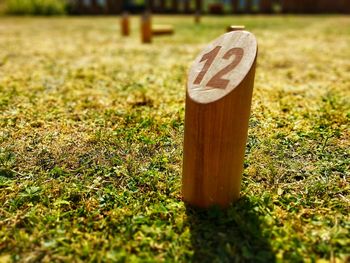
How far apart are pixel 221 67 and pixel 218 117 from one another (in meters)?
0.35

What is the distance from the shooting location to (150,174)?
2934 millimetres

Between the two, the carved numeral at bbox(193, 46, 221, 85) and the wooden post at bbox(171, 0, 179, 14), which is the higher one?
the wooden post at bbox(171, 0, 179, 14)

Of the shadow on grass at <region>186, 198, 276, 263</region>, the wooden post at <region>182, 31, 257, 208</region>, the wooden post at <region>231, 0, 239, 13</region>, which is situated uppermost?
the wooden post at <region>231, 0, 239, 13</region>

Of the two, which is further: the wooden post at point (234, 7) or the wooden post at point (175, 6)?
the wooden post at point (175, 6)

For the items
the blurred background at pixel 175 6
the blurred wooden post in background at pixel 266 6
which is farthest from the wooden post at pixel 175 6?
the blurred wooden post in background at pixel 266 6

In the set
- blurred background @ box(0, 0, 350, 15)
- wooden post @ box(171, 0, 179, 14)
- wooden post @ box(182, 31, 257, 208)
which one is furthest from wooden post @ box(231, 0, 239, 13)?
wooden post @ box(182, 31, 257, 208)

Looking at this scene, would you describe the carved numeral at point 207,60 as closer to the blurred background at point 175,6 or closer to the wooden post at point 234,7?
the blurred background at point 175,6

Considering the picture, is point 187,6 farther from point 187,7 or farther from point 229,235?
point 229,235

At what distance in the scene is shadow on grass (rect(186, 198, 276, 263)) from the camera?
209 centimetres

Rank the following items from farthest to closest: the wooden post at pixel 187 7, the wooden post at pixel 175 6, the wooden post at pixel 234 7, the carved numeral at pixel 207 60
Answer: the wooden post at pixel 175 6 < the wooden post at pixel 187 7 < the wooden post at pixel 234 7 < the carved numeral at pixel 207 60

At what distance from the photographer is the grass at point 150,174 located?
7.14ft

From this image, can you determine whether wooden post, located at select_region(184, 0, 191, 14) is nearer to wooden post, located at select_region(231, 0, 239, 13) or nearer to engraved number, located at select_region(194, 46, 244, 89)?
wooden post, located at select_region(231, 0, 239, 13)

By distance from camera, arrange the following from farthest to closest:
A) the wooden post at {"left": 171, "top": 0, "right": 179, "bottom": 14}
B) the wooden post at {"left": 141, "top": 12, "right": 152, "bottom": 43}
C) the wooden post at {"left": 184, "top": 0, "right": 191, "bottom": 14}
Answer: the wooden post at {"left": 171, "top": 0, "right": 179, "bottom": 14}
the wooden post at {"left": 184, "top": 0, "right": 191, "bottom": 14}
the wooden post at {"left": 141, "top": 12, "right": 152, "bottom": 43}

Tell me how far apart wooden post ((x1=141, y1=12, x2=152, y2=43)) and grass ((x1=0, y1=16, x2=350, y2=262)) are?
151 inches
